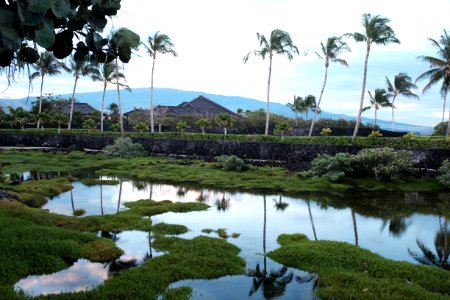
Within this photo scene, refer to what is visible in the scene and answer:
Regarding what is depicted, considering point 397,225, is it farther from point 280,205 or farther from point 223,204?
point 223,204

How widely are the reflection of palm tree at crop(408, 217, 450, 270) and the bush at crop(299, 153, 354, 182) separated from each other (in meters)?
10.9

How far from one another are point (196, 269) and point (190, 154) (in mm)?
29552

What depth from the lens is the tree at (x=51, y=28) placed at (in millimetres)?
2592

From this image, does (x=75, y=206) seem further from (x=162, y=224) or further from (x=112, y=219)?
(x=162, y=224)

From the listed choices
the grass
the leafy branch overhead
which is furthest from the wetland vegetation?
the leafy branch overhead

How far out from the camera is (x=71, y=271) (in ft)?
30.5

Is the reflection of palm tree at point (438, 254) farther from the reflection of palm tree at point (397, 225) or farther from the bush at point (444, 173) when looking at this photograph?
the bush at point (444, 173)

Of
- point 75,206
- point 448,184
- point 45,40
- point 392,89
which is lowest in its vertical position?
point 75,206

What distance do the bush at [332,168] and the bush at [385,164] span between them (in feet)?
1.87

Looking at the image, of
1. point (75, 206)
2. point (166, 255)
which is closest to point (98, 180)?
point (75, 206)

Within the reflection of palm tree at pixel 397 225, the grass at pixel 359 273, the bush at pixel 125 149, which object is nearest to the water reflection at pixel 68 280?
the grass at pixel 359 273

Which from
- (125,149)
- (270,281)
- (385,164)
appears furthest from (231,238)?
(125,149)

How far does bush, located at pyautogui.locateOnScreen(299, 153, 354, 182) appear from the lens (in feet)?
82.5

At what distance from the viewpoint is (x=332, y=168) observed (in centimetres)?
2580
